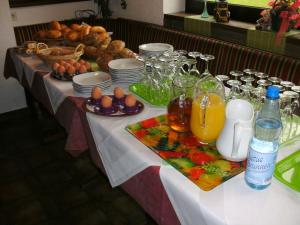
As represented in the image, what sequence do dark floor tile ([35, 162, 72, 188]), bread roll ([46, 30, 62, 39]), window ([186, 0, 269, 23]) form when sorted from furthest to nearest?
window ([186, 0, 269, 23])
bread roll ([46, 30, 62, 39])
dark floor tile ([35, 162, 72, 188])

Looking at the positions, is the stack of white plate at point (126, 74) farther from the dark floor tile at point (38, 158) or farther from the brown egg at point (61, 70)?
the dark floor tile at point (38, 158)

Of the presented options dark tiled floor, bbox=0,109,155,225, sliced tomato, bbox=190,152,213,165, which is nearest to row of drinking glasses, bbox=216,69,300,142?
sliced tomato, bbox=190,152,213,165

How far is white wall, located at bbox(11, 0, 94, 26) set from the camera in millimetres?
2848

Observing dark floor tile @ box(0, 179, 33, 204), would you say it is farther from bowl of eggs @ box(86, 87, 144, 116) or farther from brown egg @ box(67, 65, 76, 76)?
bowl of eggs @ box(86, 87, 144, 116)

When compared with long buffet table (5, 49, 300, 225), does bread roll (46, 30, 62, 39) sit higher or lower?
higher

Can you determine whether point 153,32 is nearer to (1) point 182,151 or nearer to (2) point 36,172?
(2) point 36,172

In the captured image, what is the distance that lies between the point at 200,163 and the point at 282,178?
21 cm

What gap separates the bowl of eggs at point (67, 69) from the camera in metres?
1.55

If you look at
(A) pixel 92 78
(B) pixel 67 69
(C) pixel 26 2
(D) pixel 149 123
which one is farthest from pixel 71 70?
(C) pixel 26 2

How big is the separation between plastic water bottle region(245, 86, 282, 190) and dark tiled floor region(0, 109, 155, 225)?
32.1 inches

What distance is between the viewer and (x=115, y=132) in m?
1.08

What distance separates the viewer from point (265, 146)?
0.72 m

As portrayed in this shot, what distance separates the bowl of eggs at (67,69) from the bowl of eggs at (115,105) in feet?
1.19

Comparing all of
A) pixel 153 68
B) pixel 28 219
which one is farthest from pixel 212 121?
pixel 28 219
